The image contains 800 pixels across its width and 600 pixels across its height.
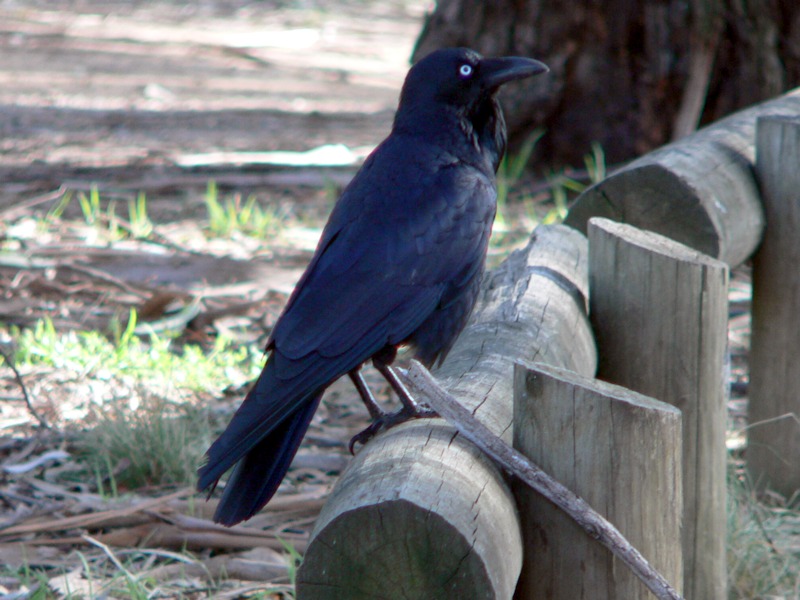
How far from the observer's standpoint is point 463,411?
1957 mm

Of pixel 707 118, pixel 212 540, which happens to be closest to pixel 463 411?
pixel 212 540

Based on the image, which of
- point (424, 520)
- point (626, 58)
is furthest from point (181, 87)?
point (424, 520)

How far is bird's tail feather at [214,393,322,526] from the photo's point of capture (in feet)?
7.53

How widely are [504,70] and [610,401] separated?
1656 mm

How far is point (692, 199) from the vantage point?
118 inches

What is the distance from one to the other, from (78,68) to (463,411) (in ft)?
30.2

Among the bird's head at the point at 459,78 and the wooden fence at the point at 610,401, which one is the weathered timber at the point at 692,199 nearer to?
the wooden fence at the point at 610,401

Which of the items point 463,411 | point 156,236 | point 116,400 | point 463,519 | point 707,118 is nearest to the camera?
point 463,519

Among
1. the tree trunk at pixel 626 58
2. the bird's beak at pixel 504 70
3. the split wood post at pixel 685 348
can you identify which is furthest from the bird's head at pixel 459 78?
the tree trunk at pixel 626 58

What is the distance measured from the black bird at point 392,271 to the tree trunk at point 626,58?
3.37 meters

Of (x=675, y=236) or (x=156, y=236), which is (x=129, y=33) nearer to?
(x=156, y=236)

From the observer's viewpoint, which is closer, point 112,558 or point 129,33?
point 112,558

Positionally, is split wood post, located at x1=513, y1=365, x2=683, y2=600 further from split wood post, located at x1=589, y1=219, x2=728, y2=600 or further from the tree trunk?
the tree trunk

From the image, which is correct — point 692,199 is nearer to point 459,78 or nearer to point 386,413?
point 459,78
